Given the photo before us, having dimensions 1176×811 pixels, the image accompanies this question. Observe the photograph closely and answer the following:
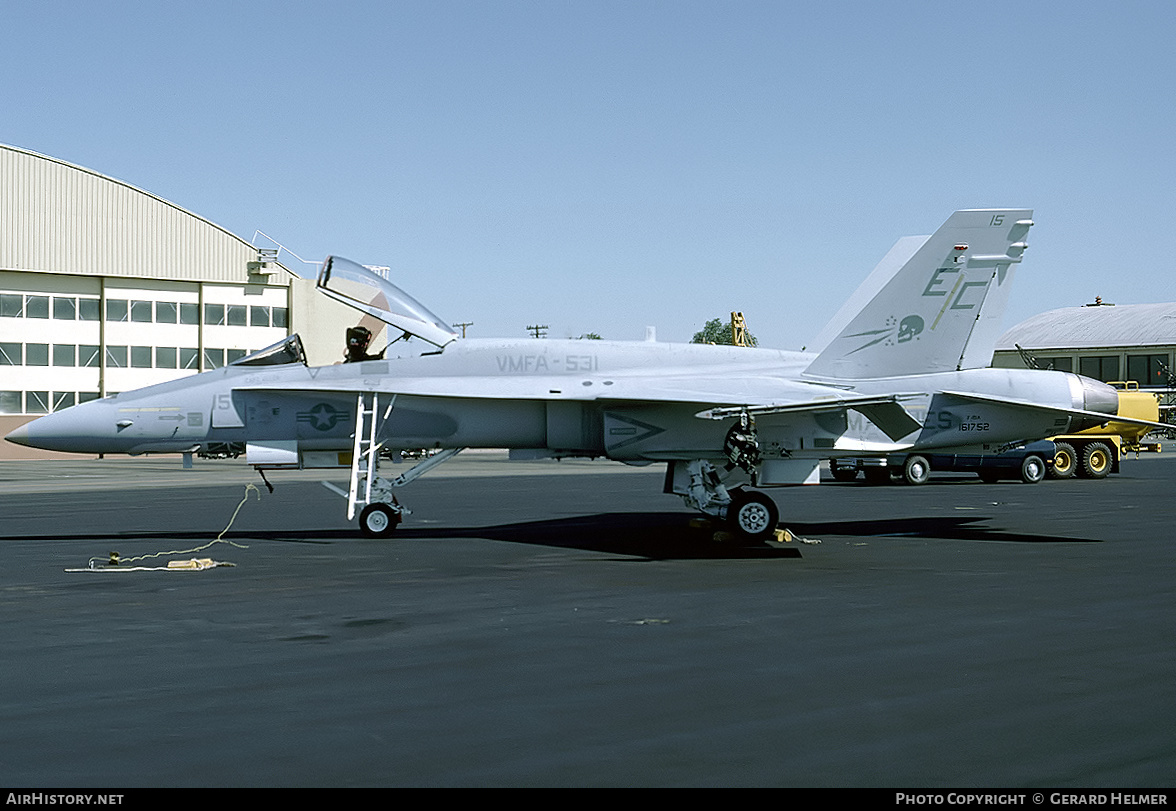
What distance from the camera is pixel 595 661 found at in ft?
25.6

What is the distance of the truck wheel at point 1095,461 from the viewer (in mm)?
33594

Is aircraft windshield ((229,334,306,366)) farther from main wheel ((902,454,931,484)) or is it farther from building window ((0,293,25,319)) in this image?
building window ((0,293,25,319))

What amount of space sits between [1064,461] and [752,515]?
2164cm

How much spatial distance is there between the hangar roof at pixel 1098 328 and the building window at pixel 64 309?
262 ft

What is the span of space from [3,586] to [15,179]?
172 feet

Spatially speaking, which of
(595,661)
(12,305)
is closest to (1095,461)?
(595,661)

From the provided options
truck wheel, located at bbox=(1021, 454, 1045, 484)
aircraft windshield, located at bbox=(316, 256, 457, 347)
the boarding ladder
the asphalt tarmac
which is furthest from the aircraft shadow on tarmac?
truck wheel, located at bbox=(1021, 454, 1045, 484)

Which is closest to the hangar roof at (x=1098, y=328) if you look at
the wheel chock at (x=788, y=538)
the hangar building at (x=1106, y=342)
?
the hangar building at (x=1106, y=342)

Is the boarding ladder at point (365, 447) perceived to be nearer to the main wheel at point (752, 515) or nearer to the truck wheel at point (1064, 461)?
the main wheel at point (752, 515)

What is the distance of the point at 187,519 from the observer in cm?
2062

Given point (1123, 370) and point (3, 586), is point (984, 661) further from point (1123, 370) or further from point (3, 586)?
point (1123, 370)

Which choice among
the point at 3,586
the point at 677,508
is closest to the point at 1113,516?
the point at 677,508

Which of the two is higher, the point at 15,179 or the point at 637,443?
the point at 15,179

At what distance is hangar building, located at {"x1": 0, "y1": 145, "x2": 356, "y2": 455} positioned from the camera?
58.4 metres
